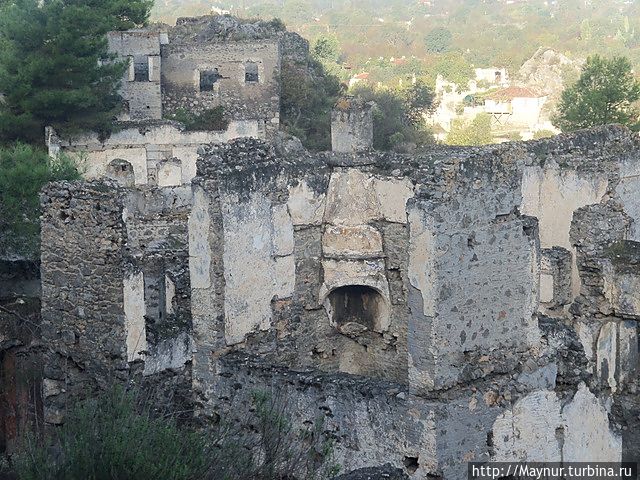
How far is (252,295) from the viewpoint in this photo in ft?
39.7

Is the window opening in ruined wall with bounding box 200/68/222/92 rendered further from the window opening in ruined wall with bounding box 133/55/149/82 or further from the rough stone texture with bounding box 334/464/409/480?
the rough stone texture with bounding box 334/464/409/480

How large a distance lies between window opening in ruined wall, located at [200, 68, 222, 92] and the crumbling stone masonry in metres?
16.6

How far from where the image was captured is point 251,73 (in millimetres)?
32094

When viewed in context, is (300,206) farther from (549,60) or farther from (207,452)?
(549,60)

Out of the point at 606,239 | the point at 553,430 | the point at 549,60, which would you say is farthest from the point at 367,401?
the point at 549,60

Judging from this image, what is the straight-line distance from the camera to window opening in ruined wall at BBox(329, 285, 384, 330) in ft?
45.0

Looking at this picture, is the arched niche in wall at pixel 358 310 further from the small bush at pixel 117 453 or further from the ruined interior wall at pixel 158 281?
the small bush at pixel 117 453

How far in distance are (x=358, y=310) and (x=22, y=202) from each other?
18.0ft

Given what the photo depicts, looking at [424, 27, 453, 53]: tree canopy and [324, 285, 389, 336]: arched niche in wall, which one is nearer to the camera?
[324, 285, 389, 336]: arched niche in wall

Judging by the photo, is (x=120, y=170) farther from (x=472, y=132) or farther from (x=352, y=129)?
(x=472, y=132)

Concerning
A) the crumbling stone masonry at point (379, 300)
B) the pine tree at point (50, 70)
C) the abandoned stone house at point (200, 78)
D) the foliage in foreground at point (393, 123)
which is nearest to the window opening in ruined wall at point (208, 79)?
the abandoned stone house at point (200, 78)

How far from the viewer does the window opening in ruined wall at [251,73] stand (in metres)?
32.0

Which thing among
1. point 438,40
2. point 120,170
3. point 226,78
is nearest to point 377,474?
point 120,170

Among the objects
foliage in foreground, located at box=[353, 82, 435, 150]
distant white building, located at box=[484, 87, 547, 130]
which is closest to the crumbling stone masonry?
foliage in foreground, located at box=[353, 82, 435, 150]
